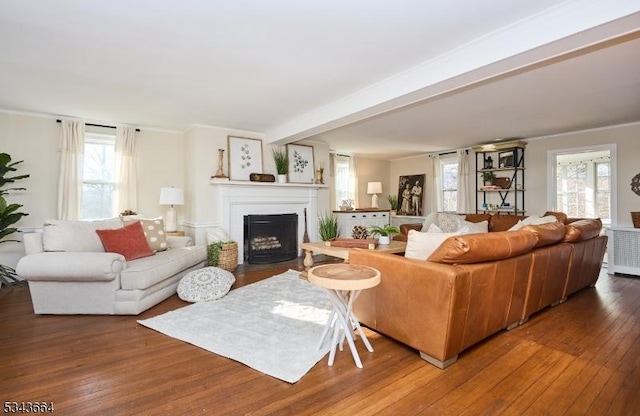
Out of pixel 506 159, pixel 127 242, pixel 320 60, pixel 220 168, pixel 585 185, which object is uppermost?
pixel 320 60

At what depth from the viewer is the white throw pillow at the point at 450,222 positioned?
527cm

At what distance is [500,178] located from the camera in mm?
6234

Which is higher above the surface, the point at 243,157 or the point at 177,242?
the point at 243,157

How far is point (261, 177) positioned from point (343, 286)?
3.63 m

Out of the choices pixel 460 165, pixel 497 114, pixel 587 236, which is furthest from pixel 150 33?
pixel 460 165

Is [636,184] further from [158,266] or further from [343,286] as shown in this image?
[158,266]

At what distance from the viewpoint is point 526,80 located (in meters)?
3.12

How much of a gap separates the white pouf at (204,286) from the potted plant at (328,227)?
190cm

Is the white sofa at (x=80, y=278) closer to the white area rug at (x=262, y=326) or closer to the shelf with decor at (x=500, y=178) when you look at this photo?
the white area rug at (x=262, y=326)

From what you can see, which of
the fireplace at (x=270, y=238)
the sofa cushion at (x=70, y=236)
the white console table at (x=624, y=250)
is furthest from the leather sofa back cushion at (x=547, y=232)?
the sofa cushion at (x=70, y=236)

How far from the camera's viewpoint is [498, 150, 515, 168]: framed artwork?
6.06 m

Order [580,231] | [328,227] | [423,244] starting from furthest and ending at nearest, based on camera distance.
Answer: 1. [328,227]
2. [580,231]
3. [423,244]

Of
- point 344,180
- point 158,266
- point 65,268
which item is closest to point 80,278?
point 65,268

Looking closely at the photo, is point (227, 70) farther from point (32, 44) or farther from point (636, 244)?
point (636, 244)
